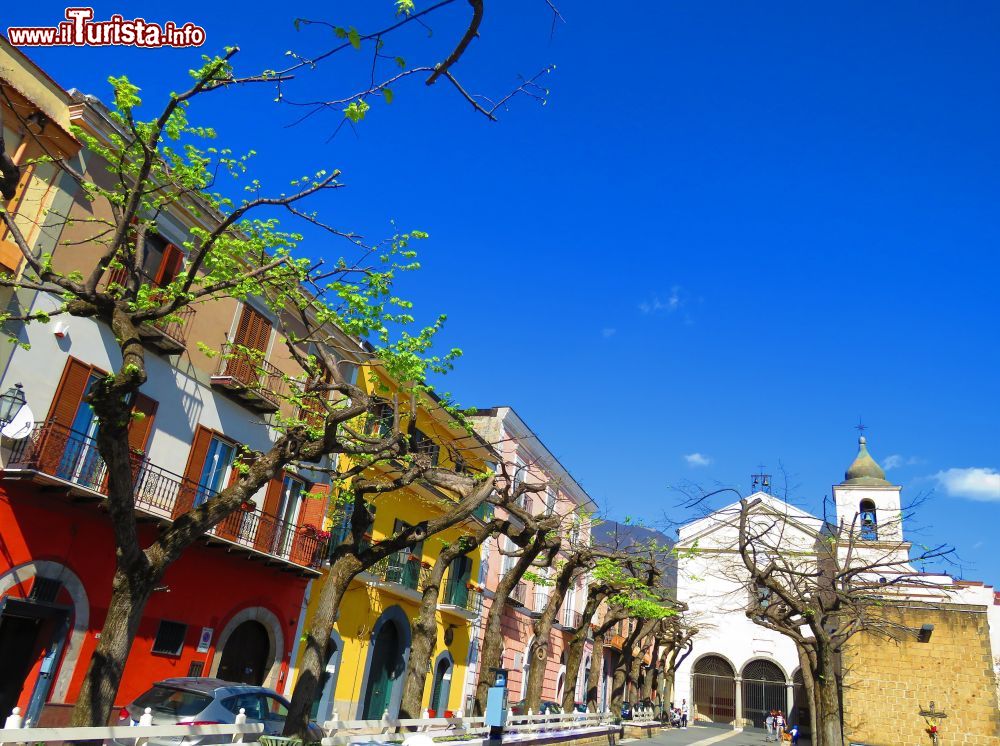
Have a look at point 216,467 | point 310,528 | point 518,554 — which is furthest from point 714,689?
point 216,467

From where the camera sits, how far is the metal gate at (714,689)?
1807 inches

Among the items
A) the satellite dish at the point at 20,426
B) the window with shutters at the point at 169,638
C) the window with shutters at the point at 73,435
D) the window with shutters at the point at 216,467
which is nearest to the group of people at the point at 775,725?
the window with shutters at the point at 169,638

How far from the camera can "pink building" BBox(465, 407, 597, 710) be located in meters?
29.5

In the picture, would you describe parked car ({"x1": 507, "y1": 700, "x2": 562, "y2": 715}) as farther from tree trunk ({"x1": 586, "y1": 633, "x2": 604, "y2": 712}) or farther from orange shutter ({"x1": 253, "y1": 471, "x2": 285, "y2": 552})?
orange shutter ({"x1": 253, "y1": 471, "x2": 285, "y2": 552})

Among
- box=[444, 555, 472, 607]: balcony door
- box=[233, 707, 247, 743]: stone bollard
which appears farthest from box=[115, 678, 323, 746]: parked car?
box=[444, 555, 472, 607]: balcony door

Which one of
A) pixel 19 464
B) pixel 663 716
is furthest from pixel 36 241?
pixel 663 716

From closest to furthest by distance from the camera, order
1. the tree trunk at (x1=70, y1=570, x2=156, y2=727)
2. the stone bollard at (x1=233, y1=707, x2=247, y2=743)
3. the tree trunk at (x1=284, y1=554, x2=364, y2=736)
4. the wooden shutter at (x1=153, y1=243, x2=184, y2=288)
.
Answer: the tree trunk at (x1=70, y1=570, x2=156, y2=727) < the stone bollard at (x1=233, y1=707, x2=247, y2=743) < the tree trunk at (x1=284, y1=554, x2=364, y2=736) < the wooden shutter at (x1=153, y1=243, x2=184, y2=288)

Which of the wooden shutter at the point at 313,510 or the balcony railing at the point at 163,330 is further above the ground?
the balcony railing at the point at 163,330

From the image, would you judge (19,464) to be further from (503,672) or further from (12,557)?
(503,672)

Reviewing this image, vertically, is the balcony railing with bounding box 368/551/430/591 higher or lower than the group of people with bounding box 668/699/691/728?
higher

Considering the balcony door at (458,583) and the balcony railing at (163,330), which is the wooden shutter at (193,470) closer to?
the balcony railing at (163,330)

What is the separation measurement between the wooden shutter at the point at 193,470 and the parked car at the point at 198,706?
5370 millimetres

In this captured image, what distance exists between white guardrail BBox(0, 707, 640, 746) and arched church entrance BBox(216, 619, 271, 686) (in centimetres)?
440

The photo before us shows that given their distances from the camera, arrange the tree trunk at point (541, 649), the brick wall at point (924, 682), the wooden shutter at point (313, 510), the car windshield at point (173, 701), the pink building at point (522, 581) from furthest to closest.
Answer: the pink building at point (522, 581) → the brick wall at point (924, 682) → the tree trunk at point (541, 649) → the wooden shutter at point (313, 510) → the car windshield at point (173, 701)
